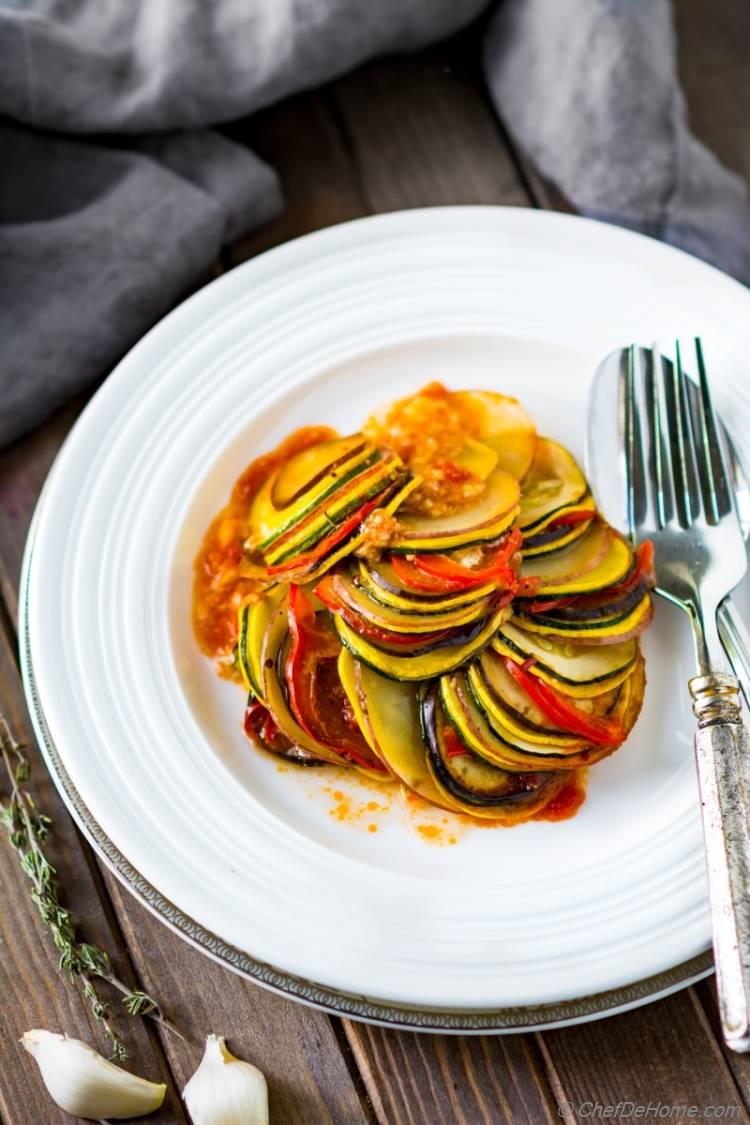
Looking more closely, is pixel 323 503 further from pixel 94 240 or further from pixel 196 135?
pixel 196 135

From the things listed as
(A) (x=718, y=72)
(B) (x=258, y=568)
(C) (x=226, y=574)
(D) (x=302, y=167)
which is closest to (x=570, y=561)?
(B) (x=258, y=568)

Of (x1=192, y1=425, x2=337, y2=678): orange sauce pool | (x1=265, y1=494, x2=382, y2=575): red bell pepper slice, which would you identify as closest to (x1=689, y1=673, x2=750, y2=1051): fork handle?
(x1=265, y1=494, x2=382, y2=575): red bell pepper slice

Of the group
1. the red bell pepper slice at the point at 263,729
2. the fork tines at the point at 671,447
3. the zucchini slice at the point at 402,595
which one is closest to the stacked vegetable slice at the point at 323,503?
the zucchini slice at the point at 402,595

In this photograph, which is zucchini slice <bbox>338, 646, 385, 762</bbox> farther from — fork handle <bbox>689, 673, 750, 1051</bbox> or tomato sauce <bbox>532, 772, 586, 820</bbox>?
fork handle <bbox>689, 673, 750, 1051</bbox>

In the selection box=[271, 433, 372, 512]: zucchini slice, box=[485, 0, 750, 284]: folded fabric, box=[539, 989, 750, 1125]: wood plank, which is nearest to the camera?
box=[539, 989, 750, 1125]: wood plank

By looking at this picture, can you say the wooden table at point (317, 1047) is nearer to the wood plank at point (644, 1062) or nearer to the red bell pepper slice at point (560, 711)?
the wood plank at point (644, 1062)

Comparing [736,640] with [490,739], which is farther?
[736,640]

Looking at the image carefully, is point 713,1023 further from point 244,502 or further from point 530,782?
point 244,502

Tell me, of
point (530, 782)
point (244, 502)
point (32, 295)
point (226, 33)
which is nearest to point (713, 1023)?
point (530, 782)
